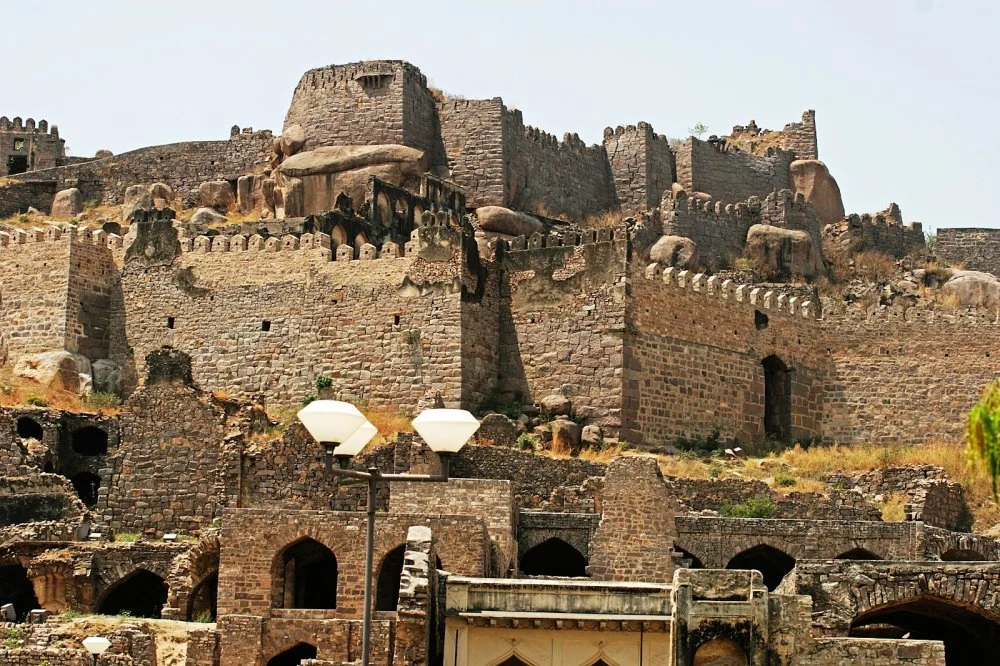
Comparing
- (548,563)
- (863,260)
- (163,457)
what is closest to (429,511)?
(548,563)

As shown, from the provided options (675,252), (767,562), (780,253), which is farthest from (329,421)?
(780,253)

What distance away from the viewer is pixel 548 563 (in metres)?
37.5

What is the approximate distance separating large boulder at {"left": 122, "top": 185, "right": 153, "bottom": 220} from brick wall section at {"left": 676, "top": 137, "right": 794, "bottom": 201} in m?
17.0

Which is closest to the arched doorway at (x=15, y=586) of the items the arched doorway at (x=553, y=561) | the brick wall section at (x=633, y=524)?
the arched doorway at (x=553, y=561)

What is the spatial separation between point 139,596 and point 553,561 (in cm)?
843

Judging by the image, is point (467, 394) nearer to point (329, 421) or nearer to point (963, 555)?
point (963, 555)

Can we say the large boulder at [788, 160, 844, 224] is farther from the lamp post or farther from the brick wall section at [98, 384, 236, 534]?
the lamp post

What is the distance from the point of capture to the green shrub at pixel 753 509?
3784 centimetres

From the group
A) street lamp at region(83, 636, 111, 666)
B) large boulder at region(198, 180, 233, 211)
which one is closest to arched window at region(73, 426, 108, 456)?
street lamp at region(83, 636, 111, 666)

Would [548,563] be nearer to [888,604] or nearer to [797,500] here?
[797,500]

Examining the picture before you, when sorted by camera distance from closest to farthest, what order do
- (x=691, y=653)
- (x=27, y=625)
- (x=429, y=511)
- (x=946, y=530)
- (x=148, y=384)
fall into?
(x=691, y=653) < (x=27, y=625) < (x=429, y=511) < (x=946, y=530) < (x=148, y=384)

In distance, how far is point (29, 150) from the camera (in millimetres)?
67562

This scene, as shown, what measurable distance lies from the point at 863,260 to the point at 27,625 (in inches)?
1277

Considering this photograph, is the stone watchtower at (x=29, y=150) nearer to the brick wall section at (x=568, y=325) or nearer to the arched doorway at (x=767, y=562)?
the brick wall section at (x=568, y=325)
